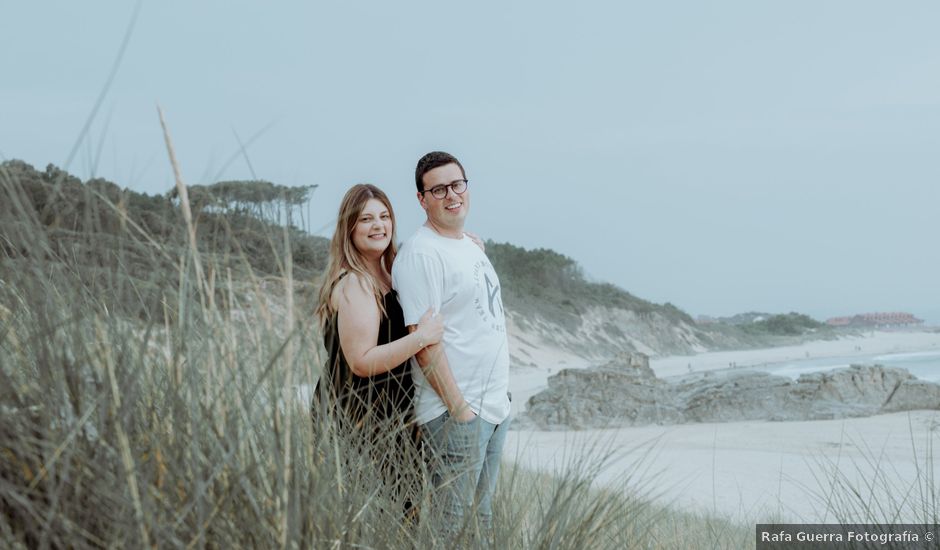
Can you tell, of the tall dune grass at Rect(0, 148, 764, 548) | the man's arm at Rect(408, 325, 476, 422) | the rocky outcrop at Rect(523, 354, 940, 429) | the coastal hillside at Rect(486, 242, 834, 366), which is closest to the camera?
the tall dune grass at Rect(0, 148, 764, 548)

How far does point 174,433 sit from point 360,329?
133 cm

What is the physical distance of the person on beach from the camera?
290 cm

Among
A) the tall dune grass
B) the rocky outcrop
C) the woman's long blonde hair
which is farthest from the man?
the rocky outcrop

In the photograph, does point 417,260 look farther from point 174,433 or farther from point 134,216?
point 174,433

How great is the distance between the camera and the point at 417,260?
10.1 feet

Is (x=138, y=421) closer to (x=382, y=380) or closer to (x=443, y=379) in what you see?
(x=382, y=380)

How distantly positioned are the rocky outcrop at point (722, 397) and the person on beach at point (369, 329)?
37.0 ft

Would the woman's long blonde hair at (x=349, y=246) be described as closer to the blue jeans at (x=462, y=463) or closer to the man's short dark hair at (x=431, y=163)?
the man's short dark hair at (x=431, y=163)

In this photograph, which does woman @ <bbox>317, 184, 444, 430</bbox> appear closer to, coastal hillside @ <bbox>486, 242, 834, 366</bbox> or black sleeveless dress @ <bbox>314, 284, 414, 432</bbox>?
black sleeveless dress @ <bbox>314, 284, 414, 432</bbox>

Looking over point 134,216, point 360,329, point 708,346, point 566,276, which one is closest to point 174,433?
point 134,216

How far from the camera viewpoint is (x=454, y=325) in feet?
10.4

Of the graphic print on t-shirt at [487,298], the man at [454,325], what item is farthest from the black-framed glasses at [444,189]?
the graphic print on t-shirt at [487,298]

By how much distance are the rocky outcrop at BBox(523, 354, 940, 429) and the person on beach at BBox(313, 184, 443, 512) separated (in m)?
11.3

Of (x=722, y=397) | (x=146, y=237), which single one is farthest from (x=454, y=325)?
(x=722, y=397)
